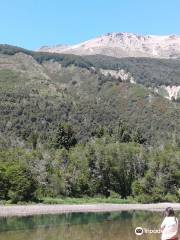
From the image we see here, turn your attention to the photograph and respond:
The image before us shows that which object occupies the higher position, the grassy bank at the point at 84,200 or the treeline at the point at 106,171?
the treeline at the point at 106,171

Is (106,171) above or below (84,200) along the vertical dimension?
above

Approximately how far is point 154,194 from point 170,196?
3.49 meters

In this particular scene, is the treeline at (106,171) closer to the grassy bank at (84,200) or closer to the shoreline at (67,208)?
the grassy bank at (84,200)

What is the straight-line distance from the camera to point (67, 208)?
101 meters

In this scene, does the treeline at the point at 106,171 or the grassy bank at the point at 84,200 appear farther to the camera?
the treeline at the point at 106,171

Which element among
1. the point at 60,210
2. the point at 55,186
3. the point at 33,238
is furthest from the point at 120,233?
the point at 55,186

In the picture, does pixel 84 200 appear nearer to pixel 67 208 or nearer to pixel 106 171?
pixel 106 171

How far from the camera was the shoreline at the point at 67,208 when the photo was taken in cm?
9086

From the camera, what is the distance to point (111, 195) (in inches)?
4761

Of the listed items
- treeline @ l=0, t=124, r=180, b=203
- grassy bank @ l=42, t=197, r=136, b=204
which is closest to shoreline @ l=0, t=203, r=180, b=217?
grassy bank @ l=42, t=197, r=136, b=204

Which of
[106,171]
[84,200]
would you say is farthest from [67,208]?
[106,171]

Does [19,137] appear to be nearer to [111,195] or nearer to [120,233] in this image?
[111,195]

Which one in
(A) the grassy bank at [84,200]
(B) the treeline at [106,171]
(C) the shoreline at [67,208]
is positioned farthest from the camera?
(B) the treeline at [106,171]

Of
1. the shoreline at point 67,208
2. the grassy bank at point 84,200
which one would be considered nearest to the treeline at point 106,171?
the grassy bank at point 84,200
